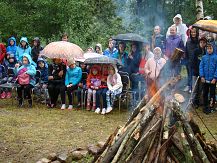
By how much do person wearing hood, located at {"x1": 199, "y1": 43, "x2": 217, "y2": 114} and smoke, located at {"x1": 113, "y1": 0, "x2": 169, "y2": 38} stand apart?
87.8 inches

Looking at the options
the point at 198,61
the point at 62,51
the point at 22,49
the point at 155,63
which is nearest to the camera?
the point at 155,63

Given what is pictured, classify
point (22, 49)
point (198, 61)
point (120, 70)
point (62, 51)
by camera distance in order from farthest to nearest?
1. point (22, 49)
2. point (120, 70)
3. point (62, 51)
4. point (198, 61)

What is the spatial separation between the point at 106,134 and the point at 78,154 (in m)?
1.71

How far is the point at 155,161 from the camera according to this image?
514 centimetres

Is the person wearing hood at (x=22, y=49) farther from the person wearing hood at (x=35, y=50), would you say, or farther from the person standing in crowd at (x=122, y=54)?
the person standing in crowd at (x=122, y=54)

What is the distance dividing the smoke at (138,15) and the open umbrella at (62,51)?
1.80 m

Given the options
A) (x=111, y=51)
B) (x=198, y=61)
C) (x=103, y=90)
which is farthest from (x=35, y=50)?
(x=198, y=61)

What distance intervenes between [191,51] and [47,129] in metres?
4.27

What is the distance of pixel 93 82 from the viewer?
1069 cm

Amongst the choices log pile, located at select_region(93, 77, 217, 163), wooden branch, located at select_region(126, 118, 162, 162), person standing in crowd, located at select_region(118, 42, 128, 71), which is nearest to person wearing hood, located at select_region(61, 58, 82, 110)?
person standing in crowd, located at select_region(118, 42, 128, 71)

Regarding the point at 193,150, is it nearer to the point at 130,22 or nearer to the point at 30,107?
the point at 30,107

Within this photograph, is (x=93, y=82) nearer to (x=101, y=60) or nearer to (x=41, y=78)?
(x=101, y=60)

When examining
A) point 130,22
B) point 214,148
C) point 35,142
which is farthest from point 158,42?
point 214,148

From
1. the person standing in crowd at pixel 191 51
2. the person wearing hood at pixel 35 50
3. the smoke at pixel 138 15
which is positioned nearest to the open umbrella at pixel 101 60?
the smoke at pixel 138 15
